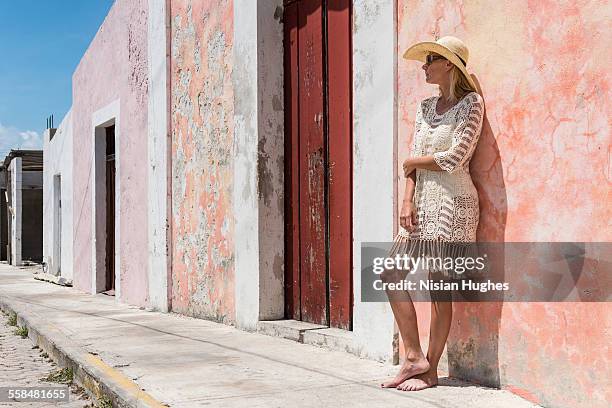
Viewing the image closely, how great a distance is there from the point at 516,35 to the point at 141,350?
3.51 m

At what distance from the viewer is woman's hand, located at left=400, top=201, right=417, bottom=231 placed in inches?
164

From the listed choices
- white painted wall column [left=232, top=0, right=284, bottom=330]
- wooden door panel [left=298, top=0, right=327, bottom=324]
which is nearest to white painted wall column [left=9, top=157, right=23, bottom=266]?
white painted wall column [left=232, top=0, right=284, bottom=330]

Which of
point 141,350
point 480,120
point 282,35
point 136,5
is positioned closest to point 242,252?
point 141,350

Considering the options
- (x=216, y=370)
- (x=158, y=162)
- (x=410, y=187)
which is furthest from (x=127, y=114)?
(x=410, y=187)

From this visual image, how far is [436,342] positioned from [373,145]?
148cm

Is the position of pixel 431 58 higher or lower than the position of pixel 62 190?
higher

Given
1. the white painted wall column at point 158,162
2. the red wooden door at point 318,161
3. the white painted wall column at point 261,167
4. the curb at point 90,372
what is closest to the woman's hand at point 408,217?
the red wooden door at point 318,161

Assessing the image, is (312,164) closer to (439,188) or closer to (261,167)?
(261,167)

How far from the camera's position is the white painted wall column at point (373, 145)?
4.88 meters

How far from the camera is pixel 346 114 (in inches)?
223

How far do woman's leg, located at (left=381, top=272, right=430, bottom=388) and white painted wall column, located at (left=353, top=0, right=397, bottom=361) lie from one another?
2.14 feet

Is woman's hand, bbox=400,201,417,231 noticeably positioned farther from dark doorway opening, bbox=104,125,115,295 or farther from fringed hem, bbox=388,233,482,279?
dark doorway opening, bbox=104,125,115,295

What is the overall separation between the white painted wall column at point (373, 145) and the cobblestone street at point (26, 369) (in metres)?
1.83

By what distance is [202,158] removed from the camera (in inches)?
308
